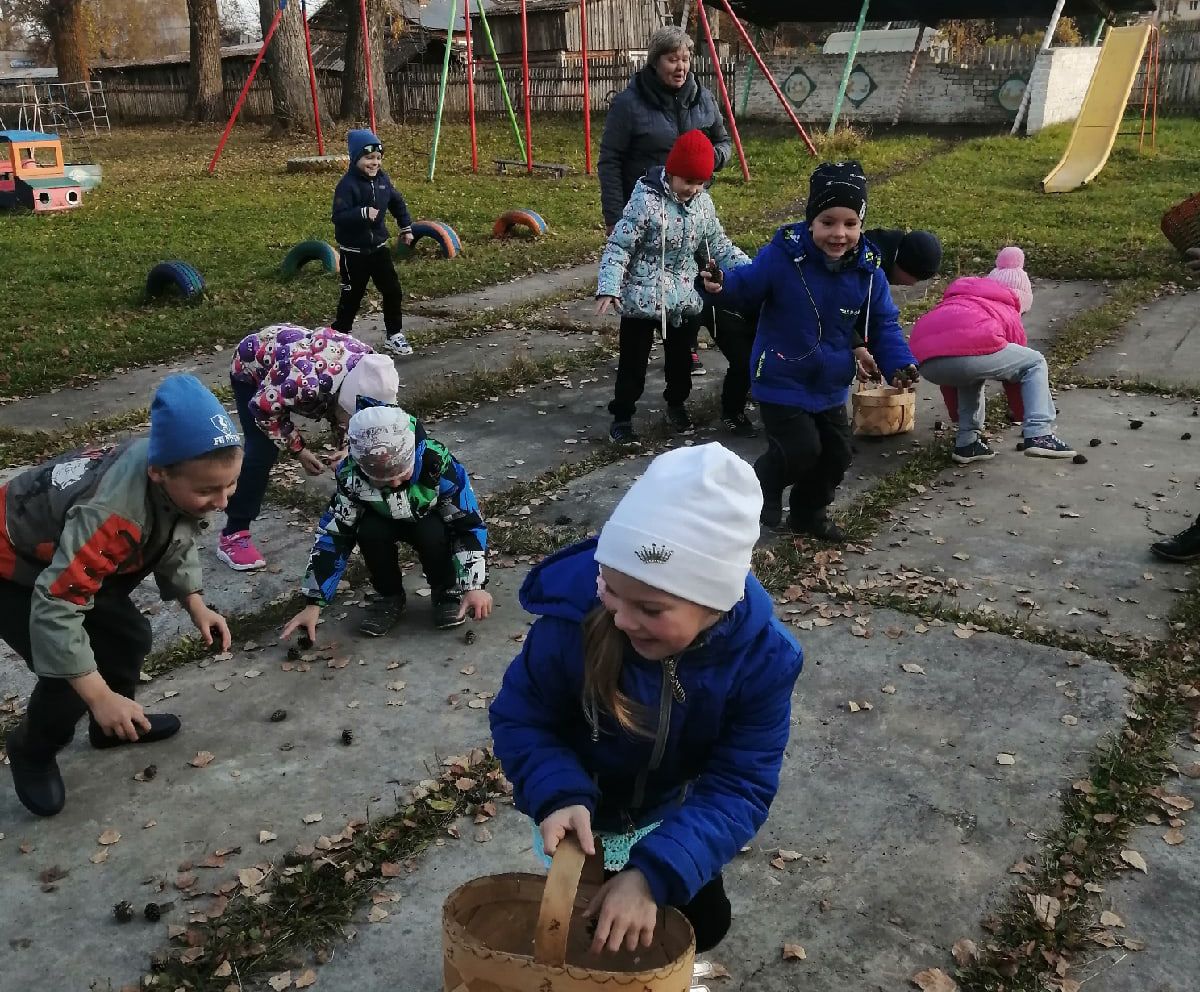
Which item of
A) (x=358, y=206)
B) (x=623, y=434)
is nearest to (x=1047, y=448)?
(x=623, y=434)

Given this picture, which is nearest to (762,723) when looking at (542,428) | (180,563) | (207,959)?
(207,959)

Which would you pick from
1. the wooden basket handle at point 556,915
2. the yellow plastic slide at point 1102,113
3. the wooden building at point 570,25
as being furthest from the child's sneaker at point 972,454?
the wooden building at point 570,25

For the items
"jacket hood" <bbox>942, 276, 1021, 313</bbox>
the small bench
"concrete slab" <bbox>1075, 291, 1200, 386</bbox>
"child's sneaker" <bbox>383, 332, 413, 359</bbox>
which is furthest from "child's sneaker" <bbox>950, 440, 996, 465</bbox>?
the small bench

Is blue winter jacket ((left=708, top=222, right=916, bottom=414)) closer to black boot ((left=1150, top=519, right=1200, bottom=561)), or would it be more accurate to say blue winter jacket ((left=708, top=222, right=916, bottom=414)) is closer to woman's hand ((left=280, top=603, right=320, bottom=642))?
black boot ((left=1150, top=519, right=1200, bottom=561))

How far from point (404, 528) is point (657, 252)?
267 cm

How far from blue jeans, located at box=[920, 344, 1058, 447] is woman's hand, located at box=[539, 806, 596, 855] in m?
4.78

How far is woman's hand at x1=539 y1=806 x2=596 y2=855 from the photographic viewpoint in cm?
204

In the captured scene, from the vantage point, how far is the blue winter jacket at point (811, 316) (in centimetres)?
511

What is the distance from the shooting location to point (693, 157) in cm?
601

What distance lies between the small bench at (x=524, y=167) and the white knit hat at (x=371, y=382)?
602 inches

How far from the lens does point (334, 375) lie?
4.71 meters

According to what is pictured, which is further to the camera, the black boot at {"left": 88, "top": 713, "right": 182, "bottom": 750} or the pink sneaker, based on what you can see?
the pink sneaker

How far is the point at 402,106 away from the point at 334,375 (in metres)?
31.5

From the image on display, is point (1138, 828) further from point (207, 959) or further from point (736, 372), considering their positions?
point (736, 372)
